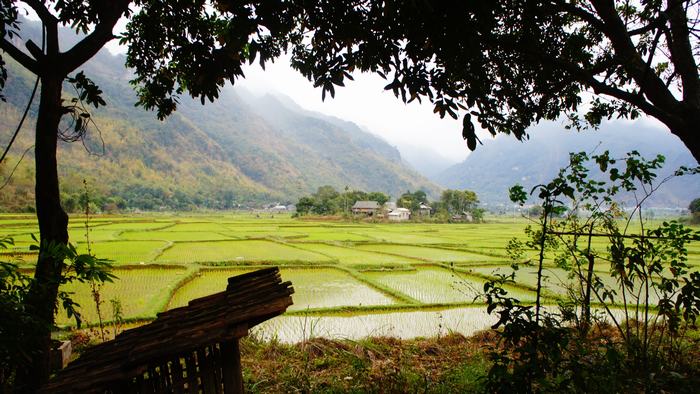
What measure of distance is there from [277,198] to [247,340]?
9151 centimetres

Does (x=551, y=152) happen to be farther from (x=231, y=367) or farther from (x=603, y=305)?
(x=231, y=367)

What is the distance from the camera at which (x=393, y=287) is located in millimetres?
11406

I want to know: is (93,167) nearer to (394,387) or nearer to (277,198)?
(277,198)

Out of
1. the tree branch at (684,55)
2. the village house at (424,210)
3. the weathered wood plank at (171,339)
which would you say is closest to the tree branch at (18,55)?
the weathered wood plank at (171,339)

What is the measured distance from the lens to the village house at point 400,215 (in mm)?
50406

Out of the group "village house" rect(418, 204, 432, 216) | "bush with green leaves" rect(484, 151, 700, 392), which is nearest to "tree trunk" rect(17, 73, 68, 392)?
"bush with green leaves" rect(484, 151, 700, 392)

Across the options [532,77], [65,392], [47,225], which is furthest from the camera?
[532,77]

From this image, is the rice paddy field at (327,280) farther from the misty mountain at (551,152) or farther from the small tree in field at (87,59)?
the misty mountain at (551,152)

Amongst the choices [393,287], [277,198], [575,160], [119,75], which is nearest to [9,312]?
[575,160]

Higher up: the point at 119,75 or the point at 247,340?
the point at 119,75

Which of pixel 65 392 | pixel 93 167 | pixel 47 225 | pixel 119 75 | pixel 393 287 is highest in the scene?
pixel 119 75

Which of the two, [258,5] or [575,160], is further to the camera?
[575,160]

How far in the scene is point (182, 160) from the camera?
90.8 m

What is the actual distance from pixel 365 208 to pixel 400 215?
16.5 ft
